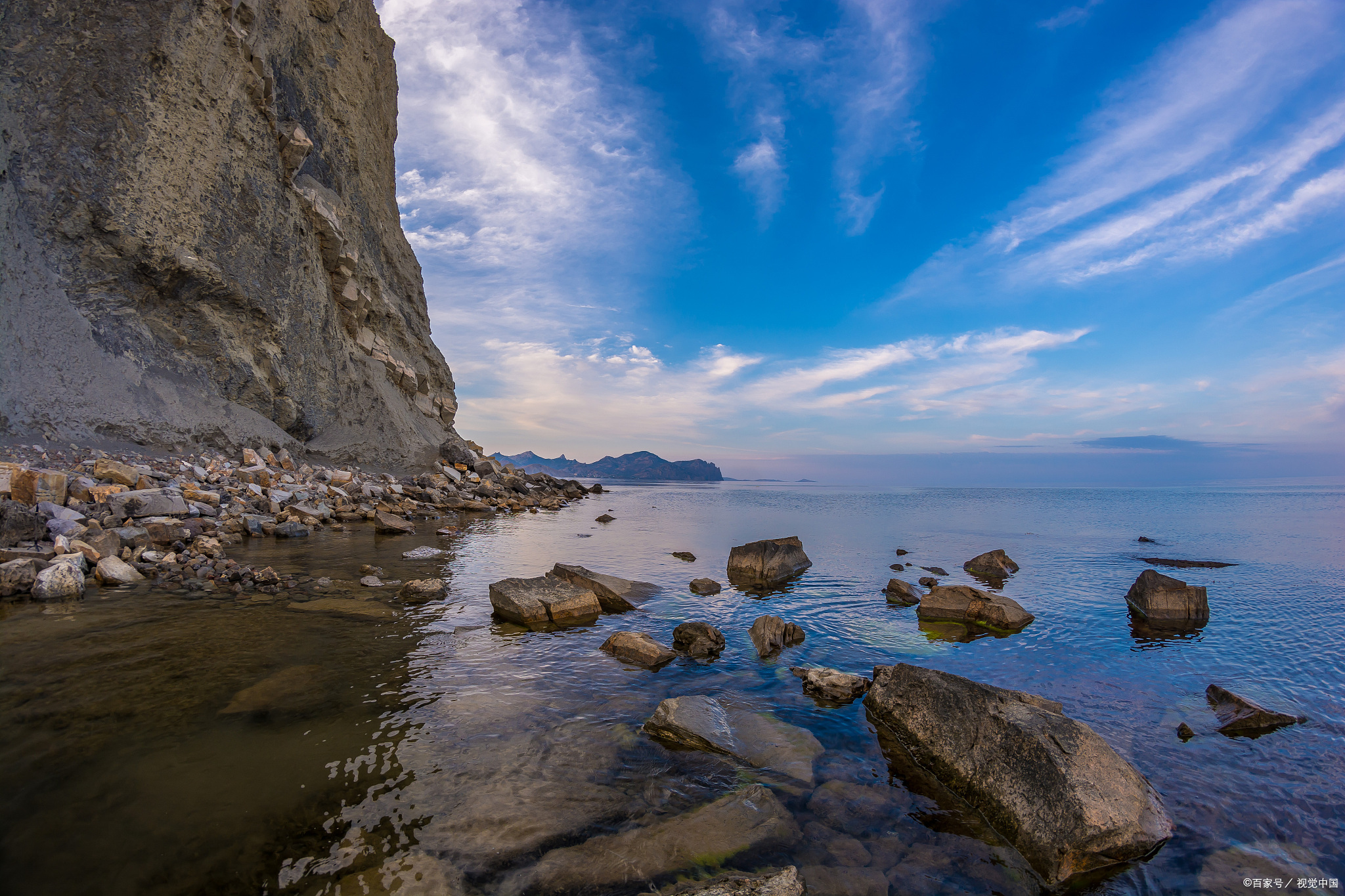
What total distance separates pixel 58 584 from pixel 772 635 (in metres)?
11.9

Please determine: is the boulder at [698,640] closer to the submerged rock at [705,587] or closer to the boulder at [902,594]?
the submerged rock at [705,587]

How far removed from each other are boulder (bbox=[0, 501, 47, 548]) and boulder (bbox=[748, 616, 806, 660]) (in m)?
13.7

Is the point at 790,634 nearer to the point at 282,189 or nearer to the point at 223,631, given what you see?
the point at 223,631

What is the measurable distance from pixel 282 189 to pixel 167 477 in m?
19.0

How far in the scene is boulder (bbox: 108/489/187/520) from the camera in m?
12.2

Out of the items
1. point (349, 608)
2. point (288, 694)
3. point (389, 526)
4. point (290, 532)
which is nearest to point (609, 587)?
point (349, 608)

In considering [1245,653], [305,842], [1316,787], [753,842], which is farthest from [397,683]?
[1245,653]

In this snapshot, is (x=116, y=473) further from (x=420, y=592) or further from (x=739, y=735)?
(x=739, y=735)

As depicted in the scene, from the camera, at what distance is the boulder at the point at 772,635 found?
341 inches

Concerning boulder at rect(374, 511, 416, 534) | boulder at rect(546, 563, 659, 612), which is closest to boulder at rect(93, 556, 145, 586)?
boulder at rect(546, 563, 659, 612)

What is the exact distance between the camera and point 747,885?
11.4 feet

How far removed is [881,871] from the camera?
3.80 m

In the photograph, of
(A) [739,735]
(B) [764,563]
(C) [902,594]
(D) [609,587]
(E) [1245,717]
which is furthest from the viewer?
(B) [764,563]

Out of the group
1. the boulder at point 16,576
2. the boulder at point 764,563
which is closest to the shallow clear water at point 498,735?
the boulder at point 16,576
